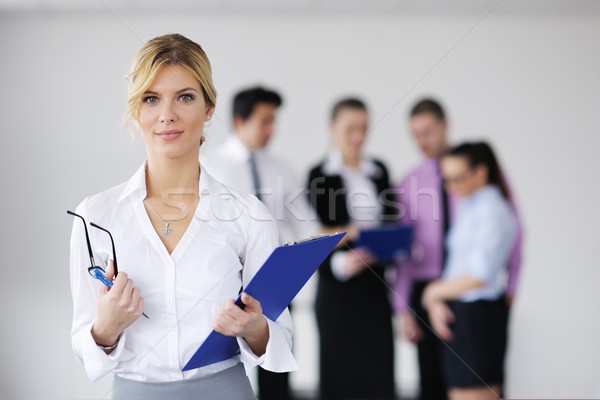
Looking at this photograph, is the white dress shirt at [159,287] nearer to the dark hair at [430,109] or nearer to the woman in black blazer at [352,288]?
the woman in black blazer at [352,288]

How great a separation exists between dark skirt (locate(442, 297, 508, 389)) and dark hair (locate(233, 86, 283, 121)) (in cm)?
101

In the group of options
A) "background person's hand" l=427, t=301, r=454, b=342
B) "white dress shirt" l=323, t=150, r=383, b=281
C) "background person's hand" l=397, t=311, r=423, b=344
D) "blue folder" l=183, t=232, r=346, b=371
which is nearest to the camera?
"blue folder" l=183, t=232, r=346, b=371

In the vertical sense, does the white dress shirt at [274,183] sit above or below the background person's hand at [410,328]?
above

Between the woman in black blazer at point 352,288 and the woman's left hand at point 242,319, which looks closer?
the woman's left hand at point 242,319

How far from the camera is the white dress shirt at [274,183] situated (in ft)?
8.18

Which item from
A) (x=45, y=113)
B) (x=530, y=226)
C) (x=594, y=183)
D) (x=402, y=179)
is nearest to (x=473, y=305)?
(x=402, y=179)

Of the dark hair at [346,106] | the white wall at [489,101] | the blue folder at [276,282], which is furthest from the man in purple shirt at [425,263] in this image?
the blue folder at [276,282]

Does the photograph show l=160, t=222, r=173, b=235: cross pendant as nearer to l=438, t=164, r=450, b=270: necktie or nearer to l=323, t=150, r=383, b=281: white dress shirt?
l=323, t=150, r=383, b=281: white dress shirt

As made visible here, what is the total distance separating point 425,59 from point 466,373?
1664 mm

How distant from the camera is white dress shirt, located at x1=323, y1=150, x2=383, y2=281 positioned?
2719 millimetres

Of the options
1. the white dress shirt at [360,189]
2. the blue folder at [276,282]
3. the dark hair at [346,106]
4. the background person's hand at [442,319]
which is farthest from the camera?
the dark hair at [346,106]

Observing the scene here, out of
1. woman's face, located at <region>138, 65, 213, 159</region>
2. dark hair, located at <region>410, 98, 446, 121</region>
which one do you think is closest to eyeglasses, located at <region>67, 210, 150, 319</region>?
woman's face, located at <region>138, 65, 213, 159</region>

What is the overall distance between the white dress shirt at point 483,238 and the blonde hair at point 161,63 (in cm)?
180

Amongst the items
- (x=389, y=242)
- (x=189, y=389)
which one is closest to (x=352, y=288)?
(x=389, y=242)
